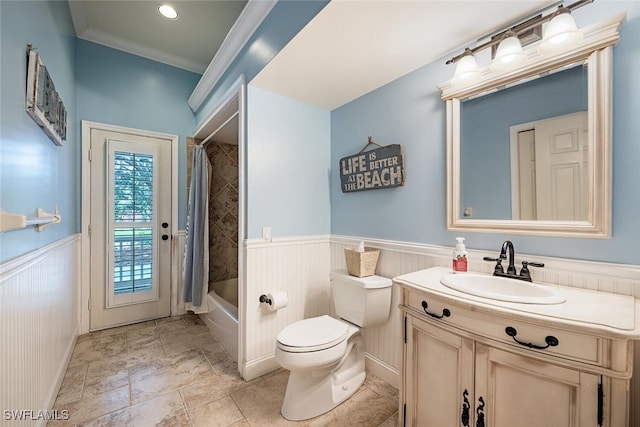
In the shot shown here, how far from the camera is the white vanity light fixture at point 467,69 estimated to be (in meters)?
1.32

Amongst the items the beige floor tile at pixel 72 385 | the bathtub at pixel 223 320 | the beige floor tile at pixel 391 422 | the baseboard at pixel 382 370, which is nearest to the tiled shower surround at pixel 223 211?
the bathtub at pixel 223 320

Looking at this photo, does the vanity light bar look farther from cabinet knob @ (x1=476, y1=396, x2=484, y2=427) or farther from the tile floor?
the tile floor

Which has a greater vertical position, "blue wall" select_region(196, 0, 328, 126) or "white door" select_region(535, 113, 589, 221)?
"blue wall" select_region(196, 0, 328, 126)

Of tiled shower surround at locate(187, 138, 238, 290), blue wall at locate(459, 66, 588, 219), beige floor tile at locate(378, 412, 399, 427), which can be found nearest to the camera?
blue wall at locate(459, 66, 588, 219)

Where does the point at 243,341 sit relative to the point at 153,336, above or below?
above

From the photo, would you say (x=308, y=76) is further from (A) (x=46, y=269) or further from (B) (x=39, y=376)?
(B) (x=39, y=376)

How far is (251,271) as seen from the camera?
185 cm

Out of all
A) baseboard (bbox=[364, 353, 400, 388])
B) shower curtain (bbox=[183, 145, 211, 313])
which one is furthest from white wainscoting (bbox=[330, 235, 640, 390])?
shower curtain (bbox=[183, 145, 211, 313])

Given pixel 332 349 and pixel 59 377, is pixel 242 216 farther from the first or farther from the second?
pixel 59 377

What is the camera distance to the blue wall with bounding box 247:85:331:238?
74.4 inches

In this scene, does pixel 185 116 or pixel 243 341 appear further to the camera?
pixel 185 116

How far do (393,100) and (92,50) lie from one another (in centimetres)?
298

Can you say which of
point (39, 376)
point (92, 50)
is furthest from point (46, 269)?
point (92, 50)

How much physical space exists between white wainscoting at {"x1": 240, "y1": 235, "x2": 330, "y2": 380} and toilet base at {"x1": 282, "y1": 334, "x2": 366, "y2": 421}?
0.43 m
